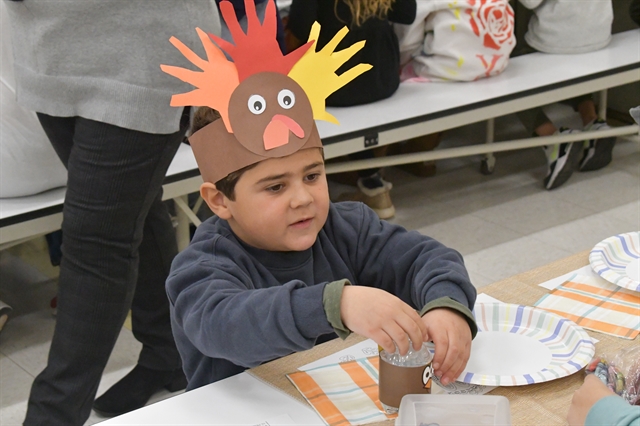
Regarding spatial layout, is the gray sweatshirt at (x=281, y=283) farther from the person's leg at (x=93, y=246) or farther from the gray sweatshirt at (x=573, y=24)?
the gray sweatshirt at (x=573, y=24)

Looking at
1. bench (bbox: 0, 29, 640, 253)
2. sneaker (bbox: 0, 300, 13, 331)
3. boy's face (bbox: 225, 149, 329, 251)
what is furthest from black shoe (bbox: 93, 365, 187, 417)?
boy's face (bbox: 225, 149, 329, 251)

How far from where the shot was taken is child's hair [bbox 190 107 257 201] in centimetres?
129

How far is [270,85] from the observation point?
121 centimetres

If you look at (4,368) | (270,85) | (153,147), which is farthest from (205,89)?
(4,368)

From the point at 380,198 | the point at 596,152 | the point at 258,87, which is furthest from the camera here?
the point at 596,152

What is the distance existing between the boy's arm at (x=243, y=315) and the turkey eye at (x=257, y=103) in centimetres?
24

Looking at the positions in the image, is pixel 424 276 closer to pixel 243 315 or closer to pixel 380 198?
pixel 243 315

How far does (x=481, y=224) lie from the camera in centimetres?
337

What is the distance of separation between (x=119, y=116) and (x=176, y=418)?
88 centimetres

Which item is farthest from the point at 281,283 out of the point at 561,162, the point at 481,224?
the point at 561,162

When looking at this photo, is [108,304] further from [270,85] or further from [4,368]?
[270,85]

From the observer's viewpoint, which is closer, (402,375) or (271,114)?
(402,375)

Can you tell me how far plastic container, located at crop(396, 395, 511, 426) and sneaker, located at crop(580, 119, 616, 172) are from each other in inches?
120

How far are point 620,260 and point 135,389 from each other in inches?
54.8
